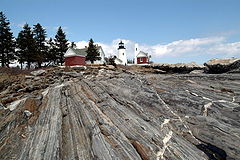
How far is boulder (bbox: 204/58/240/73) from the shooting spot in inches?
583

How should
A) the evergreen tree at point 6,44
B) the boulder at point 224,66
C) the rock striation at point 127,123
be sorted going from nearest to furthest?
the rock striation at point 127,123
the boulder at point 224,66
the evergreen tree at point 6,44

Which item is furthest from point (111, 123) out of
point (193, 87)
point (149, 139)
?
point (193, 87)

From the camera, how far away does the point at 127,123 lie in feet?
24.9

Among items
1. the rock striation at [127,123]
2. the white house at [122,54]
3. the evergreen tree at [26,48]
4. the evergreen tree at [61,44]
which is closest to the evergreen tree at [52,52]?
the evergreen tree at [61,44]

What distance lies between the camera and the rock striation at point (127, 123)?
19.7 feet

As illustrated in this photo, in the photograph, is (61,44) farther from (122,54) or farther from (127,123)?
(127,123)

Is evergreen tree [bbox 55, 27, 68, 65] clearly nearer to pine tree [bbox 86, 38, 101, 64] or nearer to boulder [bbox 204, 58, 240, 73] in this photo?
pine tree [bbox 86, 38, 101, 64]

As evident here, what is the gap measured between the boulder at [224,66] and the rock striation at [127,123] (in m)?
4.29

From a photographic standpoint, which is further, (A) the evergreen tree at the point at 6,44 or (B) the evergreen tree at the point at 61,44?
(B) the evergreen tree at the point at 61,44

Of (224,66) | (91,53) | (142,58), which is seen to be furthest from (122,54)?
(224,66)

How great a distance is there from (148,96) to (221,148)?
515 cm

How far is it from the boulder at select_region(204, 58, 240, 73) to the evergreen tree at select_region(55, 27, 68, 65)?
146ft

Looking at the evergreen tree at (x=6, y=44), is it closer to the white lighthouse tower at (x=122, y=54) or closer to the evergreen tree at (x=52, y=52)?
the evergreen tree at (x=52, y=52)

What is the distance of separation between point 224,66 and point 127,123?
14.6 meters
